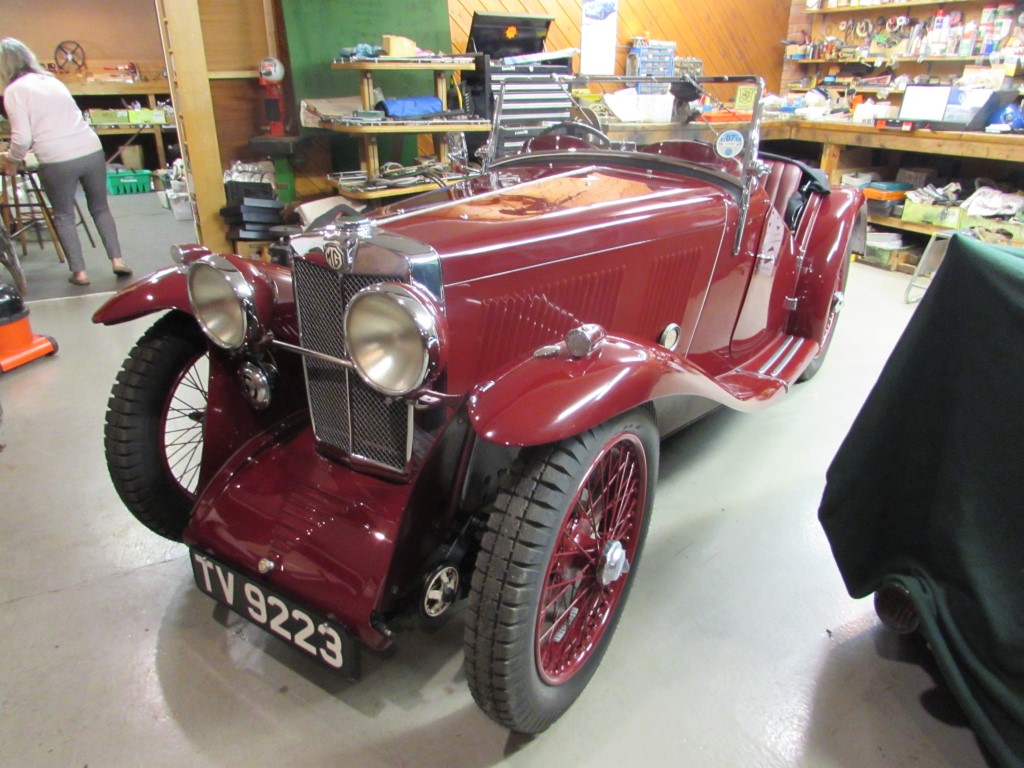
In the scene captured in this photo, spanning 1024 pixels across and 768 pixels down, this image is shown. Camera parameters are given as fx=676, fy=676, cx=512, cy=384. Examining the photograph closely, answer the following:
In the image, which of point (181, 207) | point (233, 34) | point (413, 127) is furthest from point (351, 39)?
point (181, 207)

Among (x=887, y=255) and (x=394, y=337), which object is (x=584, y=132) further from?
(x=887, y=255)

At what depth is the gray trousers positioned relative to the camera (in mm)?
4723

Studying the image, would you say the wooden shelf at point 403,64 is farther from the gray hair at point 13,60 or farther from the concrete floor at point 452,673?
the concrete floor at point 452,673

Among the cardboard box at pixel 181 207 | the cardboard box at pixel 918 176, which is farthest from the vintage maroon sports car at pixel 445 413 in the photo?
the cardboard box at pixel 181 207

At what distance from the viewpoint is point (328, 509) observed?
1.65 metres

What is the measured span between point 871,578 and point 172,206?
7252 mm

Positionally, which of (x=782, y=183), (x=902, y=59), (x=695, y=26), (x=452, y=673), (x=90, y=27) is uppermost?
(x=90, y=27)

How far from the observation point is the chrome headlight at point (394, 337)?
1349 mm

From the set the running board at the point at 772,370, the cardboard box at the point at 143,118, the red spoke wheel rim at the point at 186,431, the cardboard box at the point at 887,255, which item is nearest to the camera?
the red spoke wheel rim at the point at 186,431

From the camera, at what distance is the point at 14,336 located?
A: 11.3ft

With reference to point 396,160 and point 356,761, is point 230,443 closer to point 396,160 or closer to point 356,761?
point 356,761

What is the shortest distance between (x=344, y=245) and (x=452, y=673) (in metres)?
1.10

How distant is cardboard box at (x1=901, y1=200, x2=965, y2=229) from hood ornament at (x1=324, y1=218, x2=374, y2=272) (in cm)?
496

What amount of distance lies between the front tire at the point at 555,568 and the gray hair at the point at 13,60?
200 inches
